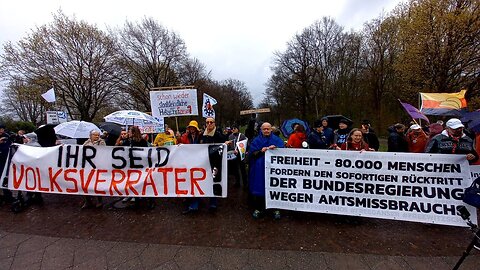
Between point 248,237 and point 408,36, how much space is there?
18863mm

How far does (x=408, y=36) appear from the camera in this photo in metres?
16.2

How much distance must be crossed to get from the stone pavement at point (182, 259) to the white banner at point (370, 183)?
0.78 meters

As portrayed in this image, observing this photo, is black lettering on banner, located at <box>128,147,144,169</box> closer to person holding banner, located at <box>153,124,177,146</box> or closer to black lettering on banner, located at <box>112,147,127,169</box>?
black lettering on banner, located at <box>112,147,127,169</box>

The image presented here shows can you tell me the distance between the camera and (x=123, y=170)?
15.3ft

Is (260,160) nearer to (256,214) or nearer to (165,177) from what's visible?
(256,214)

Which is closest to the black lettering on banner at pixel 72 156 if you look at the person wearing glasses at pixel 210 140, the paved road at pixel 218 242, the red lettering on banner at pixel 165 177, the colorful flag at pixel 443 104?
the paved road at pixel 218 242

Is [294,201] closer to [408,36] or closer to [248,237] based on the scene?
[248,237]

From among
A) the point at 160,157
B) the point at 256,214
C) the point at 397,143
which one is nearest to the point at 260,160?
the point at 256,214

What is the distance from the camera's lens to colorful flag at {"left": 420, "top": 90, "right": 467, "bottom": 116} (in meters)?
7.15

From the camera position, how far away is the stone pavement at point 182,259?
2990 mm

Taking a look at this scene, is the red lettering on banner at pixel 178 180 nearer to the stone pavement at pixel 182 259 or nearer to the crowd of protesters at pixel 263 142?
the crowd of protesters at pixel 263 142

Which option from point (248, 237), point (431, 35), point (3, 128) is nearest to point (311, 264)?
point (248, 237)

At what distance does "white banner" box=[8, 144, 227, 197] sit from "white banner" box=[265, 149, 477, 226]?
1163 millimetres

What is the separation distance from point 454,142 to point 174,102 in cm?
640
